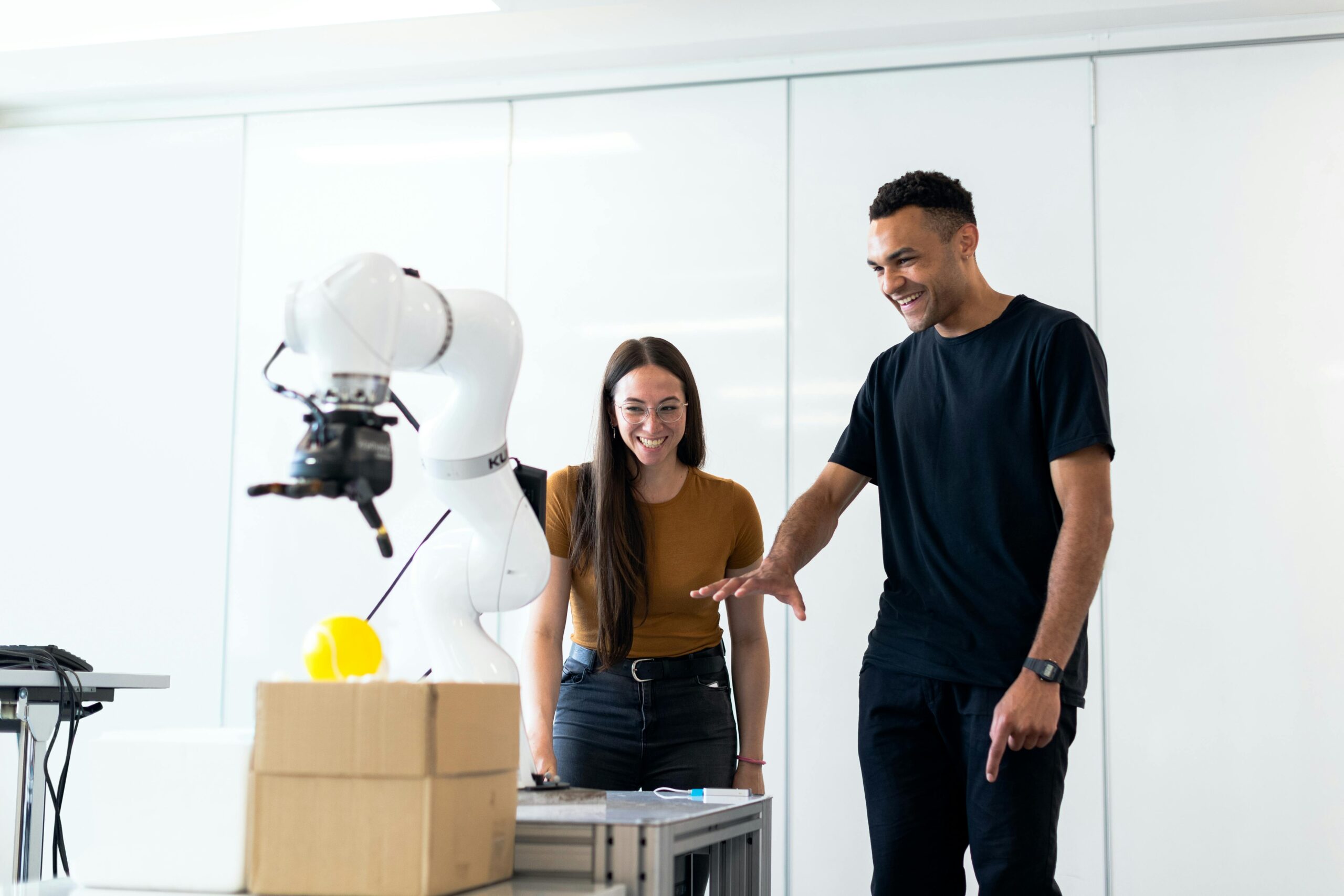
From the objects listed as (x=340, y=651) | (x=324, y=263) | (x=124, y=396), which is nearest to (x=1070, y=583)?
(x=340, y=651)

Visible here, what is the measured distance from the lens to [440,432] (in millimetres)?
1453

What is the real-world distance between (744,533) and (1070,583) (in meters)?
0.81

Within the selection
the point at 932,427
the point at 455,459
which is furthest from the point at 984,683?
the point at 455,459

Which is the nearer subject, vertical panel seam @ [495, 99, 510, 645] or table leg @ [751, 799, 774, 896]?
table leg @ [751, 799, 774, 896]

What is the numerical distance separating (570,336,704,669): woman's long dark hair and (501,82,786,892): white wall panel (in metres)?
1.08

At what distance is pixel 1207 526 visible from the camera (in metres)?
3.21

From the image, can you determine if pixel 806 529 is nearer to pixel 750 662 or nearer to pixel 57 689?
pixel 750 662

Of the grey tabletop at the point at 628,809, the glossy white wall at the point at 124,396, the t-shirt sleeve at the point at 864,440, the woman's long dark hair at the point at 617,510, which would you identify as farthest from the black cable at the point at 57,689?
the t-shirt sleeve at the point at 864,440

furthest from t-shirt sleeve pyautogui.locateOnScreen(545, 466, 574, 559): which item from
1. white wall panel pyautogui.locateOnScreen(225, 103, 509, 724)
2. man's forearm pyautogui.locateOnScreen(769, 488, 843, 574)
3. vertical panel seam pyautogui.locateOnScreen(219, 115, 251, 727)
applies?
vertical panel seam pyautogui.locateOnScreen(219, 115, 251, 727)

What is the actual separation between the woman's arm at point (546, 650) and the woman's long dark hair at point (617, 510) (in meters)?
0.06

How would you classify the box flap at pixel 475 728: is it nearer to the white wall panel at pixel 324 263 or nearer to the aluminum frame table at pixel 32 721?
the aluminum frame table at pixel 32 721

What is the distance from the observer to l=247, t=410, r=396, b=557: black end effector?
1.21 m

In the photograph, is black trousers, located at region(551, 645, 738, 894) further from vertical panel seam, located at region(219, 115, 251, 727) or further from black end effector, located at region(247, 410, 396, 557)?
vertical panel seam, located at region(219, 115, 251, 727)

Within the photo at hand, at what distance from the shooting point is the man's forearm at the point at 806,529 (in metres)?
1.97
